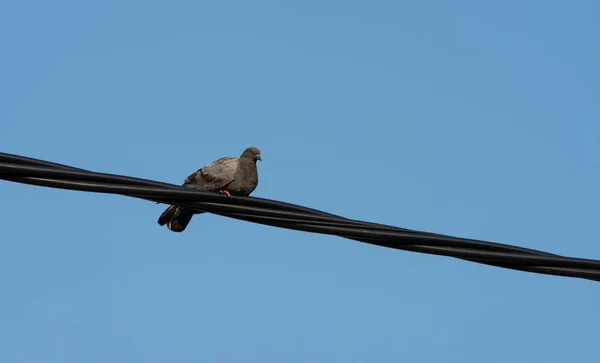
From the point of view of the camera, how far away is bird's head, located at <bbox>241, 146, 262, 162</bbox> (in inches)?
393

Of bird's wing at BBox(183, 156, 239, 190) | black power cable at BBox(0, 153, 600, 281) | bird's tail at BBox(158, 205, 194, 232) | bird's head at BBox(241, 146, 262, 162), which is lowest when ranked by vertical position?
black power cable at BBox(0, 153, 600, 281)

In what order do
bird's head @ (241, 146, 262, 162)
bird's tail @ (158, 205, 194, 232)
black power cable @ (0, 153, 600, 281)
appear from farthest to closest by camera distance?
1. bird's head @ (241, 146, 262, 162)
2. bird's tail @ (158, 205, 194, 232)
3. black power cable @ (0, 153, 600, 281)

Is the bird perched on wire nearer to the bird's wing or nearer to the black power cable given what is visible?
the bird's wing

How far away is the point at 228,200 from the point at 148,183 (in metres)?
0.39

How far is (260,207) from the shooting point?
466 cm

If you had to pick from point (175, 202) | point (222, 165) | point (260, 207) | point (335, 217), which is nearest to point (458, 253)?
point (335, 217)

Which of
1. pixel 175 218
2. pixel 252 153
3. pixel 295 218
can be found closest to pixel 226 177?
pixel 175 218

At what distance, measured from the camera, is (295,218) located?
4.58 metres

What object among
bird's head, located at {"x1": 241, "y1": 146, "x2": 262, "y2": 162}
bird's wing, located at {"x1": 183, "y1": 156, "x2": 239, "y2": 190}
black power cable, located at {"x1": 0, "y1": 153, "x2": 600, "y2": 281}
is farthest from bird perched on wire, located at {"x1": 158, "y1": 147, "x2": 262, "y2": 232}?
black power cable, located at {"x1": 0, "y1": 153, "x2": 600, "y2": 281}

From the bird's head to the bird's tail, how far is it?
1312 mm

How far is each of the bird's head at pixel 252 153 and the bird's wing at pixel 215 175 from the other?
54cm

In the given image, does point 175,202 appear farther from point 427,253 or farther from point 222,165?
point 222,165

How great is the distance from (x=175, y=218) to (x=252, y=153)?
156 centimetres

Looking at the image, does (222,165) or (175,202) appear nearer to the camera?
(175,202)
